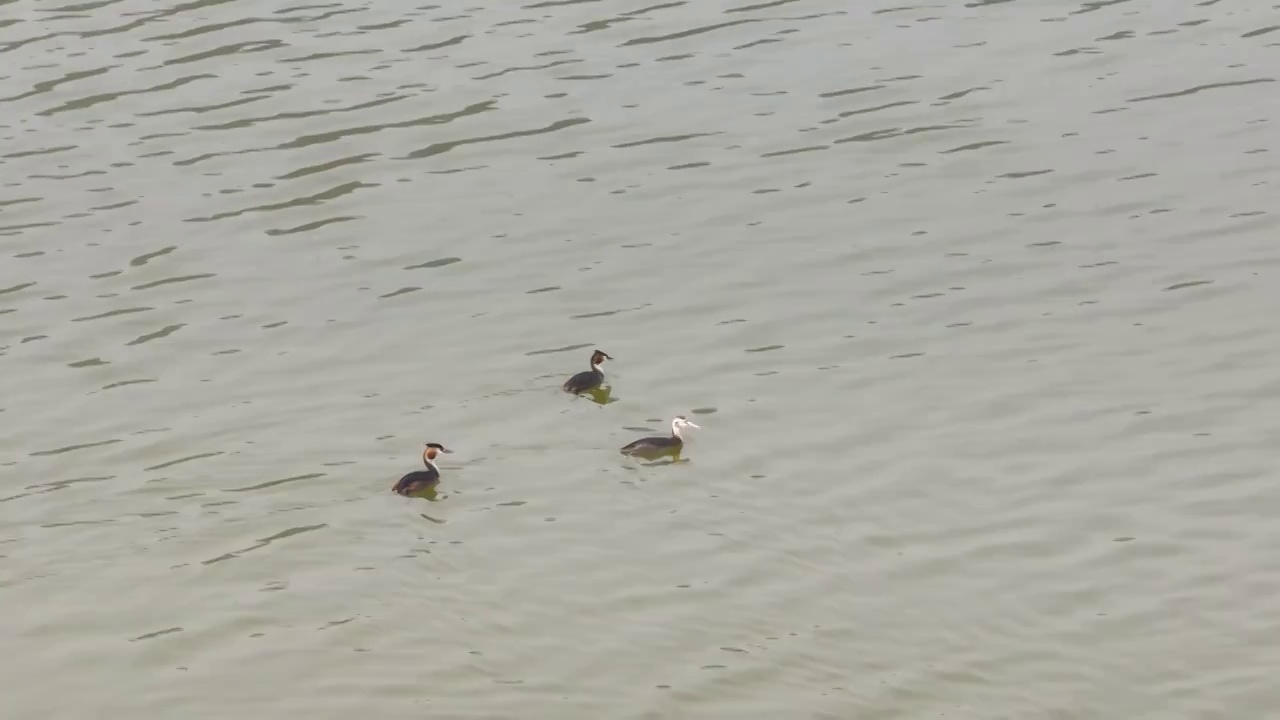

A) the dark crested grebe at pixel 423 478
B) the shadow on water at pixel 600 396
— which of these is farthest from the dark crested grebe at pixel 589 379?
the dark crested grebe at pixel 423 478

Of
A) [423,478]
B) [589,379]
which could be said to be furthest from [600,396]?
[423,478]

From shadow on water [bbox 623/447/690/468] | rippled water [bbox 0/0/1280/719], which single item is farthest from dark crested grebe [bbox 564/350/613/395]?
shadow on water [bbox 623/447/690/468]

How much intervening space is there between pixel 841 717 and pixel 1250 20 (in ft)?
54.7

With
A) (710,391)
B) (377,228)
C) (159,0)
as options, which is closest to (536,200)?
(377,228)

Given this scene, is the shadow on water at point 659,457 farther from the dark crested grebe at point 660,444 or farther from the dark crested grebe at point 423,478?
the dark crested grebe at point 423,478

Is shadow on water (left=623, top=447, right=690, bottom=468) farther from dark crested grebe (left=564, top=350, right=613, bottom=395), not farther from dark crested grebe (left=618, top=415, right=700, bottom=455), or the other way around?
dark crested grebe (left=564, top=350, right=613, bottom=395)

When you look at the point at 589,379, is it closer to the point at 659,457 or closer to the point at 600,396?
the point at 600,396

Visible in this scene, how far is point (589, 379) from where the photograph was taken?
18.3 m

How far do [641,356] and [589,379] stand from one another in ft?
3.31

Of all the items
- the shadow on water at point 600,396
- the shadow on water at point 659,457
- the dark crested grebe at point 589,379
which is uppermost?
the dark crested grebe at point 589,379

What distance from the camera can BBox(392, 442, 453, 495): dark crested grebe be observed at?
15.9m

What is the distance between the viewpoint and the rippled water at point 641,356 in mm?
13836

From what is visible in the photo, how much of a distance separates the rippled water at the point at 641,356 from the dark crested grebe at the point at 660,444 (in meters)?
0.15

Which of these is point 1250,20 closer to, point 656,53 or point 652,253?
point 656,53
